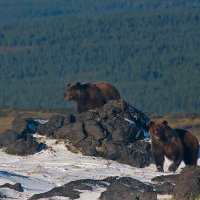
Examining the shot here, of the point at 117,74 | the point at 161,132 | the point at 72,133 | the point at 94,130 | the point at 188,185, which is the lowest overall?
the point at 117,74

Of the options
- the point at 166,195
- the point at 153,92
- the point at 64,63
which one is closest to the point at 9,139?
the point at 166,195

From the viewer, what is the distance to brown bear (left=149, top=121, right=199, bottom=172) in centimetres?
2767

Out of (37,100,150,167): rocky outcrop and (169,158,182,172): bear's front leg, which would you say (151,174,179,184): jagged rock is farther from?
(37,100,150,167): rocky outcrop

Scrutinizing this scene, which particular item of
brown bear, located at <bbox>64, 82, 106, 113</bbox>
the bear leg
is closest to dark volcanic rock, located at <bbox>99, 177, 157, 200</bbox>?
the bear leg

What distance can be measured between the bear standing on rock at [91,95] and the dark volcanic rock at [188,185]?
Result: 1087cm

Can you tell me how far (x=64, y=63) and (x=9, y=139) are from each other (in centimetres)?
16084

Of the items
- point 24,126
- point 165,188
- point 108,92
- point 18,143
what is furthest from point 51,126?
point 165,188

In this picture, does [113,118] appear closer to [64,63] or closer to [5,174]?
[5,174]

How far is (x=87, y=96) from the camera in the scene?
108 feet

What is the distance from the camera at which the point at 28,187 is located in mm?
24375

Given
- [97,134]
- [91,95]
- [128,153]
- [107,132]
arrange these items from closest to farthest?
1. [128,153]
2. [97,134]
3. [107,132]
4. [91,95]

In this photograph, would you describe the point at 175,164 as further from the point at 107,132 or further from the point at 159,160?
the point at 107,132

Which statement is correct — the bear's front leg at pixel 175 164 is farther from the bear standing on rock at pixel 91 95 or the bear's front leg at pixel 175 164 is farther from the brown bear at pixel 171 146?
the bear standing on rock at pixel 91 95

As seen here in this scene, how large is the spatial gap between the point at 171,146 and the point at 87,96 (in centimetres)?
559
